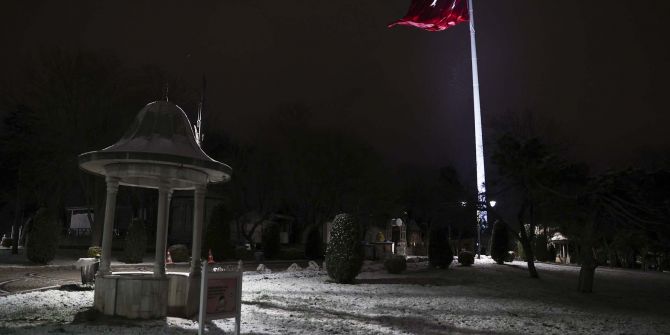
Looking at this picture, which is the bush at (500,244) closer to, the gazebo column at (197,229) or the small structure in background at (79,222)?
the gazebo column at (197,229)

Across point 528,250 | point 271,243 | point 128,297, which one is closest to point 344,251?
point 528,250

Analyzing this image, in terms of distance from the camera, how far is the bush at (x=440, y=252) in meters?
29.2

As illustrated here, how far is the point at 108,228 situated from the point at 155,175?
1.37 metres

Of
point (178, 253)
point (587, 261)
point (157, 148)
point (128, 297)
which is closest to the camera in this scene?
point (128, 297)

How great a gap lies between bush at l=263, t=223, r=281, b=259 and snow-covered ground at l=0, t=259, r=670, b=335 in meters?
20.2

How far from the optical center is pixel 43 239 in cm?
2572

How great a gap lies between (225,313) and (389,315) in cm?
492

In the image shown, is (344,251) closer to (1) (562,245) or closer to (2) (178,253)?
(2) (178,253)

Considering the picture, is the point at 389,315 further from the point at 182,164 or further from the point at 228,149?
the point at 228,149

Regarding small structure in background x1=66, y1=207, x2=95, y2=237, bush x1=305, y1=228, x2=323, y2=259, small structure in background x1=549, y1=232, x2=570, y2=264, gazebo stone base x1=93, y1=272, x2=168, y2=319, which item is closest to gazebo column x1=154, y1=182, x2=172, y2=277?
gazebo stone base x1=93, y1=272, x2=168, y2=319

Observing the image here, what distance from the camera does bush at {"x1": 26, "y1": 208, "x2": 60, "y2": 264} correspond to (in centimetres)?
2545

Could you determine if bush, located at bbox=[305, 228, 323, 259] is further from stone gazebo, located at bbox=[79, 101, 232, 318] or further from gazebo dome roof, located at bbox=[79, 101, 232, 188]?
gazebo dome roof, located at bbox=[79, 101, 232, 188]

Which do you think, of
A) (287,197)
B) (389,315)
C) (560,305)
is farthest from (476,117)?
(389,315)

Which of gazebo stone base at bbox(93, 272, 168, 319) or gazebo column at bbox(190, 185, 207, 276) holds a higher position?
gazebo column at bbox(190, 185, 207, 276)
